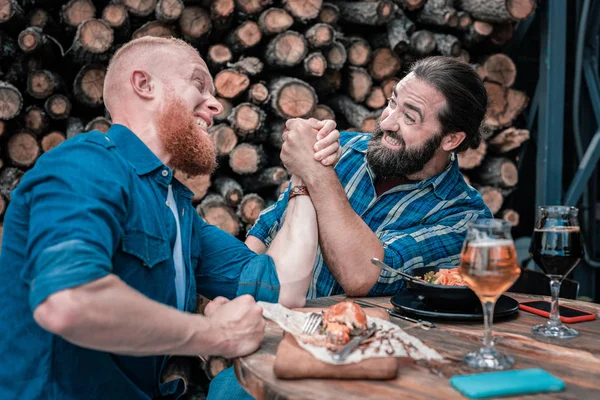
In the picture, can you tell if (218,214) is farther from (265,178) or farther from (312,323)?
(312,323)

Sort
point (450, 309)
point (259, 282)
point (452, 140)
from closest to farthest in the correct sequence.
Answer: point (450, 309), point (259, 282), point (452, 140)

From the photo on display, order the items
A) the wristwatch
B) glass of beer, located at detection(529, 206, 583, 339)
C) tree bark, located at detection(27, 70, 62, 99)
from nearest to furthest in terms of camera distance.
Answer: glass of beer, located at detection(529, 206, 583, 339), the wristwatch, tree bark, located at detection(27, 70, 62, 99)

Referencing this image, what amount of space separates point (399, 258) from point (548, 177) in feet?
7.12

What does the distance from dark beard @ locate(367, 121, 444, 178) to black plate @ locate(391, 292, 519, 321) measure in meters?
0.76

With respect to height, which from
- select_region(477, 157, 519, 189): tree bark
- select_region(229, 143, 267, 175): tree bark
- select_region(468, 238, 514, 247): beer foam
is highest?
select_region(468, 238, 514, 247): beer foam

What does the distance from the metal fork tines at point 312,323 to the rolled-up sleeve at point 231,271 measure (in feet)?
0.96

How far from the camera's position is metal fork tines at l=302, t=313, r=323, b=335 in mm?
1267

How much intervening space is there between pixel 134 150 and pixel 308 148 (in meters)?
0.71

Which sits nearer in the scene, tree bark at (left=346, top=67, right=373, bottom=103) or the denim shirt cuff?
the denim shirt cuff

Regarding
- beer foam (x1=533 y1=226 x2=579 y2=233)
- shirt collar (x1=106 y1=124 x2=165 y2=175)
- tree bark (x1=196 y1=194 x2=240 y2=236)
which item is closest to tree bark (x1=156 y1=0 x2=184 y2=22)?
tree bark (x1=196 y1=194 x2=240 y2=236)

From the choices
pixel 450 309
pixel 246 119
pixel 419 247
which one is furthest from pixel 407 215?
pixel 246 119

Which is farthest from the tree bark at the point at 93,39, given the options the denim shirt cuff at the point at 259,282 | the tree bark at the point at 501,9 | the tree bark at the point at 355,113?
the tree bark at the point at 501,9

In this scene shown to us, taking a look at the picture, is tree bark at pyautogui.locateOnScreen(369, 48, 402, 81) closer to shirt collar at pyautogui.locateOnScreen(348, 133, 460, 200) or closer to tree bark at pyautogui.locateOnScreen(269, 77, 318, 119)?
tree bark at pyautogui.locateOnScreen(269, 77, 318, 119)

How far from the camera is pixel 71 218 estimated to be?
42.2 inches
